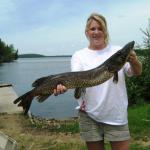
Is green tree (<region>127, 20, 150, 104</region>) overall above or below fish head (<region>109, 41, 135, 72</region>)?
below

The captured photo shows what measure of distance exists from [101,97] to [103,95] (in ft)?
0.10

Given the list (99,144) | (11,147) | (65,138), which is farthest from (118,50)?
(65,138)

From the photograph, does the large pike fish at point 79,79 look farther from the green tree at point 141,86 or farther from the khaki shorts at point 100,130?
the green tree at point 141,86

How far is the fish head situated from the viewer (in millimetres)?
4621

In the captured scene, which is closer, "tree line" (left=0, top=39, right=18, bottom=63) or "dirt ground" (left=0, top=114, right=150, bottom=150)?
"dirt ground" (left=0, top=114, right=150, bottom=150)

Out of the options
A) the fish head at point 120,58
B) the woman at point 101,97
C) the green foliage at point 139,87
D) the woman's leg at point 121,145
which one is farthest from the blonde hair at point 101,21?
the green foliage at point 139,87

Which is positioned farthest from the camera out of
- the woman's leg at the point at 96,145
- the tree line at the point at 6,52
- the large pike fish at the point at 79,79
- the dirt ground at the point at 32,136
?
the tree line at the point at 6,52

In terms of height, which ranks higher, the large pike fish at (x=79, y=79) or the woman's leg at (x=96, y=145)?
the large pike fish at (x=79, y=79)

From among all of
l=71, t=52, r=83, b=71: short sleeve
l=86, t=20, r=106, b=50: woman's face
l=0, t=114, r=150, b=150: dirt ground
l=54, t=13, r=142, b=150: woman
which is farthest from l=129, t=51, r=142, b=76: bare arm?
l=0, t=114, r=150, b=150: dirt ground

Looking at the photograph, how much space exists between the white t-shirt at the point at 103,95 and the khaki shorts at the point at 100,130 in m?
0.07

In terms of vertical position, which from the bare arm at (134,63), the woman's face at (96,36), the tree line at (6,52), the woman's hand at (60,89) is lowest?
the tree line at (6,52)

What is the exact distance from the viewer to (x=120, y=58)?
15.2ft

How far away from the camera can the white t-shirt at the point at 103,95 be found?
4.85m

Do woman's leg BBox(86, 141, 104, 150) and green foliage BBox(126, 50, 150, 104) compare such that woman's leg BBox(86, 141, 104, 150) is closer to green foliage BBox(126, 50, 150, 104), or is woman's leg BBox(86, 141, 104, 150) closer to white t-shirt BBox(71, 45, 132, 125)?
white t-shirt BBox(71, 45, 132, 125)
